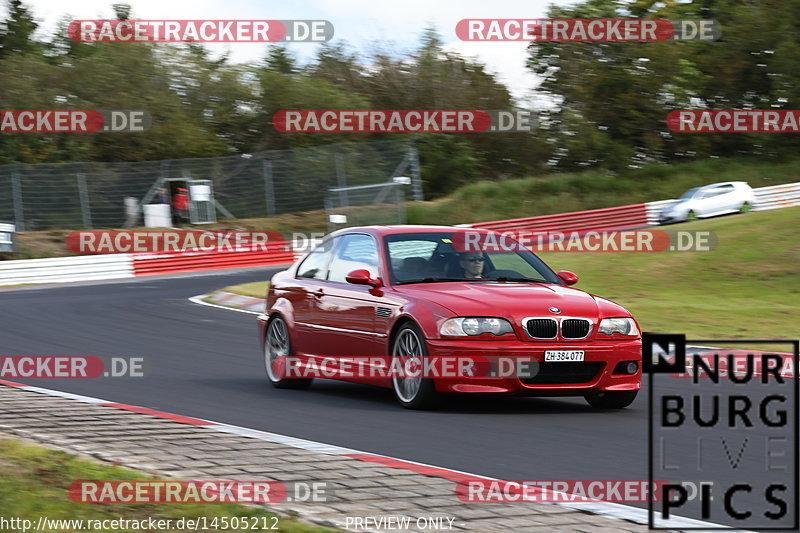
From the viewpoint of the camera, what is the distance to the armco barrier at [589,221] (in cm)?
3903

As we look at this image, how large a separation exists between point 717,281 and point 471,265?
1360 centimetres

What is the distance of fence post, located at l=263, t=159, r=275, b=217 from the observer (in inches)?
1455

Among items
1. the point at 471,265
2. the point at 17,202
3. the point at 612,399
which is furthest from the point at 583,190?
the point at 612,399

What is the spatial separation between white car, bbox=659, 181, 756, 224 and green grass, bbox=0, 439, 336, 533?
34.2 m

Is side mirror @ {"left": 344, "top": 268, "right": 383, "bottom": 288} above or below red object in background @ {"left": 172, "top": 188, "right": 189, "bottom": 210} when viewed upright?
below

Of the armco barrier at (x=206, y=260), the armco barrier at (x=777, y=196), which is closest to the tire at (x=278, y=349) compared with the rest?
the armco barrier at (x=206, y=260)

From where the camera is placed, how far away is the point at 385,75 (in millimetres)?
53406

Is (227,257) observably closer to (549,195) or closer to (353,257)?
(549,195)

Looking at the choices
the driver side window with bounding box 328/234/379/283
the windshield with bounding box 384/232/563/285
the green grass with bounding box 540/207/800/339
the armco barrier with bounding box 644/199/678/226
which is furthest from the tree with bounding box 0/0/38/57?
the windshield with bounding box 384/232/563/285

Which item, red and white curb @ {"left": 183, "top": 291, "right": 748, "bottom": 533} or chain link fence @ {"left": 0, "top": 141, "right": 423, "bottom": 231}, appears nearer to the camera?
red and white curb @ {"left": 183, "top": 291, "right": 748, "bottom": 533}

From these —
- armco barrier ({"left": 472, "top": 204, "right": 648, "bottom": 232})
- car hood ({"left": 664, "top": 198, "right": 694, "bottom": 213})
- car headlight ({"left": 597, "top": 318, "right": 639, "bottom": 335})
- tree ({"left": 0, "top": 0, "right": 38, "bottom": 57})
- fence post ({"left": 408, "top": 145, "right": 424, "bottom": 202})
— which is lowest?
car headlight ({"left": 597, "top": 318, "right": 639, "bottom": 335})

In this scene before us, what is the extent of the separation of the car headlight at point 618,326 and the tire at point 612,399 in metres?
0.48

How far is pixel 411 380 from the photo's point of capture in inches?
374

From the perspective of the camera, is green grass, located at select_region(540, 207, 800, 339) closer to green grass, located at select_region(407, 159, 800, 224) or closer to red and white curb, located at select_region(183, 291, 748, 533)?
red and white curb, located at select_region(183, 291, 748, 533)
